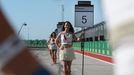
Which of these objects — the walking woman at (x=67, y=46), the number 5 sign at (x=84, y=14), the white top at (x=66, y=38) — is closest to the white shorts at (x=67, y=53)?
the walking woman at (x=67, y=46)

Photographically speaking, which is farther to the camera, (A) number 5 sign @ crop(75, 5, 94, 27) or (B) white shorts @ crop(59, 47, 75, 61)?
(A) number 5 sign @ crop(75, 5, 94, 27)

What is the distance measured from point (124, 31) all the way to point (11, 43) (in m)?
0.31

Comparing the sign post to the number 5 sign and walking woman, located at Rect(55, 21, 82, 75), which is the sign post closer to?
the number 5 sign

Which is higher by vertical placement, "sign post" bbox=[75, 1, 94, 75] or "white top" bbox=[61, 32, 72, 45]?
"sign post" bbox=[75, 1, 94, 75]

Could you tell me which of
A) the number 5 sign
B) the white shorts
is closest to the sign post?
the number 5 sign

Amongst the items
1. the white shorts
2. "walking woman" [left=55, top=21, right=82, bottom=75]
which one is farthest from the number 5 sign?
the white shorts

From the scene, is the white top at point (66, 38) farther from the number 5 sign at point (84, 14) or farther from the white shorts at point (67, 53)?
the number 5 sign at point (84, 14)

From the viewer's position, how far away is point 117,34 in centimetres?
134

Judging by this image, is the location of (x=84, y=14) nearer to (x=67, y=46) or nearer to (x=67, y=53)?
(x=67, y=46)

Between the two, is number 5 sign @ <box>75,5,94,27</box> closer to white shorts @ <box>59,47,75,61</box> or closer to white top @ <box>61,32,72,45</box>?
white top @ <box>61,32,72,45</box>

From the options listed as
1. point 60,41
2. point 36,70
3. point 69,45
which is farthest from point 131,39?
point 60,41

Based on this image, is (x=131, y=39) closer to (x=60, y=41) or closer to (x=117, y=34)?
(x=117, y=34)

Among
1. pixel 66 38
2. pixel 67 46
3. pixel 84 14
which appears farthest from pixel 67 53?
pixel 84 14

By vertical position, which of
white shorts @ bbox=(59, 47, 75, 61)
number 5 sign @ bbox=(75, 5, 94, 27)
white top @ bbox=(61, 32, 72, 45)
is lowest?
white shorts @ bbox=(59, 47, 75, 61)
